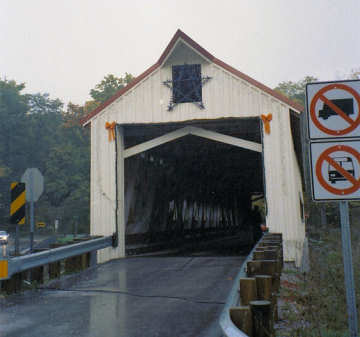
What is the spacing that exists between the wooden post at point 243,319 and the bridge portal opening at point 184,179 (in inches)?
378

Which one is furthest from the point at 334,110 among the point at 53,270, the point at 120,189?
the point at 120,189

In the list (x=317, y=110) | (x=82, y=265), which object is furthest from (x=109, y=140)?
(x=317, y=110)

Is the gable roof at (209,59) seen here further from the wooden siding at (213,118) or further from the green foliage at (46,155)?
the green foliage at (46,155)

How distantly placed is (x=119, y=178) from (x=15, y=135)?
49.1 m

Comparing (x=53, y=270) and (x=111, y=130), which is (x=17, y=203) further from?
(x=111, y=130)

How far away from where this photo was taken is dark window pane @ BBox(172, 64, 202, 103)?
1290cm

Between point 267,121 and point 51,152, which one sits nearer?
point 267,121

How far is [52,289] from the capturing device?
7883 mm

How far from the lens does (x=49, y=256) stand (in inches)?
321

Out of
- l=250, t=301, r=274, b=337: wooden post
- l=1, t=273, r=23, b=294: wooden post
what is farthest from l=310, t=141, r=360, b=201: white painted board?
l=1, t=273, r=23, b=294: wooden post

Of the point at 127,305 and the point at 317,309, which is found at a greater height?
the point at 317,309

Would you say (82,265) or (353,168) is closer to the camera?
(353,168)

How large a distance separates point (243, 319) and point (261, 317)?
5.9 inches

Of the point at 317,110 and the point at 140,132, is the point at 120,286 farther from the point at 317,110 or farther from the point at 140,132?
the point at 140,132
